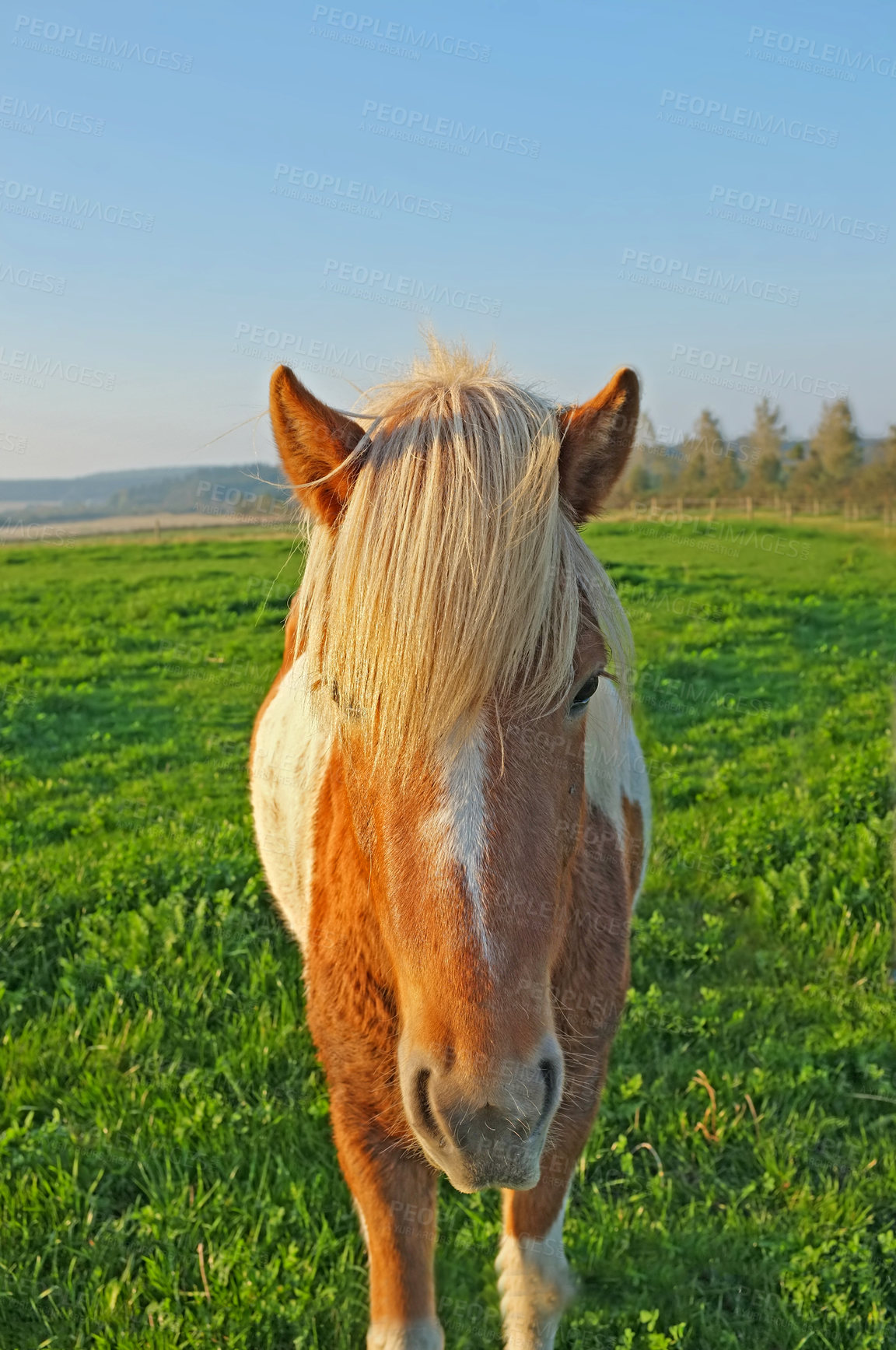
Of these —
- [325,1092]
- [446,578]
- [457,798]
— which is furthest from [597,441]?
[325,1092]

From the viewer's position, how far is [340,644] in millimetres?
1954

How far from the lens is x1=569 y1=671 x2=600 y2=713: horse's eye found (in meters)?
2.02

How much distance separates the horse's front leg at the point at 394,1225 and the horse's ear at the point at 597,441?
1.82 m

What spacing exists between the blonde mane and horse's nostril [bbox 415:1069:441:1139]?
0.66 meters

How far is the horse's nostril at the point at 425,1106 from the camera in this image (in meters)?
1.69

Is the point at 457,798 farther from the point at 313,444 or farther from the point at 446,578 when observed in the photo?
the point at 313,444

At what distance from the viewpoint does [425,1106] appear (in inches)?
67.1

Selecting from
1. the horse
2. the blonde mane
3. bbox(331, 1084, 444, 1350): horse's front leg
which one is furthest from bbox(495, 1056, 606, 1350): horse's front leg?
the blonde mane

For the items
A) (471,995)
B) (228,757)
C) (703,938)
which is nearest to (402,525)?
(471,995)

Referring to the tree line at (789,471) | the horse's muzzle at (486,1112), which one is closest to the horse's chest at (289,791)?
the horse's muzzle at (486,1112)

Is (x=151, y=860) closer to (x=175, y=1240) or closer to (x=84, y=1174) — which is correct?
(x=84, y=1174)

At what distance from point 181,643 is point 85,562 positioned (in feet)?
30.6

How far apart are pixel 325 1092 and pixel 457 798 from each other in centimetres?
258

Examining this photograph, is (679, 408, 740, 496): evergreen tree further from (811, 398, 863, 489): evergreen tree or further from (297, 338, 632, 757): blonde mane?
(297, 338, 632, 757): blonde mane
